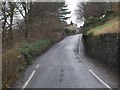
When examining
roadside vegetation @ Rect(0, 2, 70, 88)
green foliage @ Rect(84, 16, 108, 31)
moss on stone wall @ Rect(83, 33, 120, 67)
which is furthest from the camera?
green foliage @ Rect(84, 16, 108, 31)

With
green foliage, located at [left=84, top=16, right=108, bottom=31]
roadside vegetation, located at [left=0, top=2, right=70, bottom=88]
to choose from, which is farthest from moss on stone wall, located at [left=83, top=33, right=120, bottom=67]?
green foliage, located at [left=84, top=16, right=108, bottom=31]

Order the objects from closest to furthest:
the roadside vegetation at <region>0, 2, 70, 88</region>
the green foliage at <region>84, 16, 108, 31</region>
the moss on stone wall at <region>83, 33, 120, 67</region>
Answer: the moss on stone wall at <region>83, 33, 120, 67</region> < the roadside vegetation at <region>0, 2, 70, 88</region> < the green foliage at <region>84, 16, 108, 31</region>

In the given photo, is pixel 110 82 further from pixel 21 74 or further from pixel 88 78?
pixel 21 74

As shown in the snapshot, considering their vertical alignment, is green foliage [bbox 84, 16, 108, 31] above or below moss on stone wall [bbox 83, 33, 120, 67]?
above

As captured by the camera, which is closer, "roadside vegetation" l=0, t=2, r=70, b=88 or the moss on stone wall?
the moss on stone wall

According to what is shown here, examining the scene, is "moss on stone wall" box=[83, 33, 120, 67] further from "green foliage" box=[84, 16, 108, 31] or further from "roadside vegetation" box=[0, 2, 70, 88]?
"green foliage" box=[84, 16, 108, 31]

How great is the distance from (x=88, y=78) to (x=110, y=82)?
1865 millimetres

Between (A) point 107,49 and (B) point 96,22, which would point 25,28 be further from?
(A) point 107,49

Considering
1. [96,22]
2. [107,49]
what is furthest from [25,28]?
[107,49]

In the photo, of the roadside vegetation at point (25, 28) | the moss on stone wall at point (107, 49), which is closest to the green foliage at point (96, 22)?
the roadside vegetation at point (25, 28)

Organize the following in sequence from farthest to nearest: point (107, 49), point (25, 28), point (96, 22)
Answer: point (96, 22), point (25, 28), point (107, 49)

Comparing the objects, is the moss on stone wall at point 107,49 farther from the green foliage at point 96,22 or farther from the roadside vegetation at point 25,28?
the green foliage at point 96,22

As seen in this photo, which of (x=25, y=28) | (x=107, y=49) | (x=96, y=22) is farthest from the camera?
(x=96, y=22)

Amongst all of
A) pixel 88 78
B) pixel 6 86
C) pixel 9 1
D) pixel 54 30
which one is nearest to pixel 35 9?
pixel 9 1
